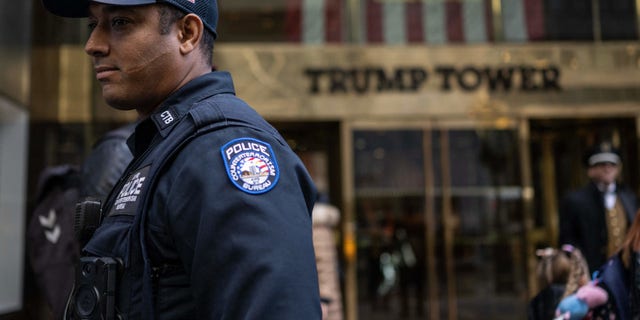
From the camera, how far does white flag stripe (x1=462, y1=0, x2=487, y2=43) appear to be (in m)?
9.41

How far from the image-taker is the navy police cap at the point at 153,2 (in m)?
1.36

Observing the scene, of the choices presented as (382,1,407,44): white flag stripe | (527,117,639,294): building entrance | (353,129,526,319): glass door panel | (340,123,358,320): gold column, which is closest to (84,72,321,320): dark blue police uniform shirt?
(340,123,358,320): gold column

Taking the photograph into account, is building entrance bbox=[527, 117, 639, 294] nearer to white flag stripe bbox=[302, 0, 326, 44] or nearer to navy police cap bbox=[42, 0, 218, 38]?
white flag stripe bbox=[302, 0, 326, 44]

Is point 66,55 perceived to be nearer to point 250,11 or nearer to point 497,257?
point 250,11

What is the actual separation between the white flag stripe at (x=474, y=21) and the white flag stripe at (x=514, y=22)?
0.97 ft

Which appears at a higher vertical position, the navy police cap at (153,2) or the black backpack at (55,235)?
the navy police cap at (153,2)

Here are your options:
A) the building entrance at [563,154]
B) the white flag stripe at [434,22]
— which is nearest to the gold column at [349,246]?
the white flag stripe at [434,22]

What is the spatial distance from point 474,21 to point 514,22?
0.57 m

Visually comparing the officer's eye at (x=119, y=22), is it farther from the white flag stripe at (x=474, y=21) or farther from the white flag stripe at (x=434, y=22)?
the white flag stripe at (x=474, y=21)

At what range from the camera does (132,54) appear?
4.71 feet

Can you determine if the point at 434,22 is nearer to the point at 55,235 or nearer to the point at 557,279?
the point at 557,279

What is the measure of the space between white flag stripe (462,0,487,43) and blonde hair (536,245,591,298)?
6208 mm

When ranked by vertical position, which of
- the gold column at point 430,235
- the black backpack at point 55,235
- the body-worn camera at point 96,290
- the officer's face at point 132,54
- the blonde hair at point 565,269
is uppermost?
the officer's face at point 132,54

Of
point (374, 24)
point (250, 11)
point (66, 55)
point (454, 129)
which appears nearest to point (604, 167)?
point (454, 129)
